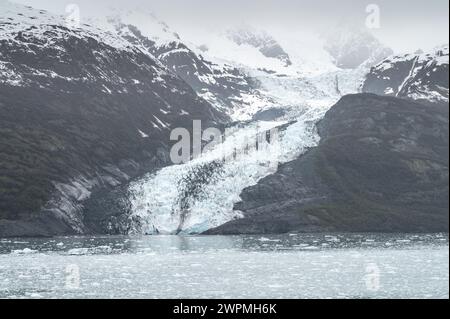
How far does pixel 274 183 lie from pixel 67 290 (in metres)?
139

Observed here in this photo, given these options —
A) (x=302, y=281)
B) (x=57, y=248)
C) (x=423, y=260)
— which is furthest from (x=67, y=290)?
(x=57, y=248)

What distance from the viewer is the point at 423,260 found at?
291ft

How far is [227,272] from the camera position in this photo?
76.8 metres

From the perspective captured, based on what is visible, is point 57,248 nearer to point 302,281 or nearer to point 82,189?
point 302,281

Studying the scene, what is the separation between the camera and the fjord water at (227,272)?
6103cm

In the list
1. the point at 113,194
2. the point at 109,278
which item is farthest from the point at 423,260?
the point at 113,194

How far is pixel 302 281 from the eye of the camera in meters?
68.4

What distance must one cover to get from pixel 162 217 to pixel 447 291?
13138 cm

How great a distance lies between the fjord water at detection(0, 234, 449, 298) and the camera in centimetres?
6103

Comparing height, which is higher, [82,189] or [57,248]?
[82,189]
